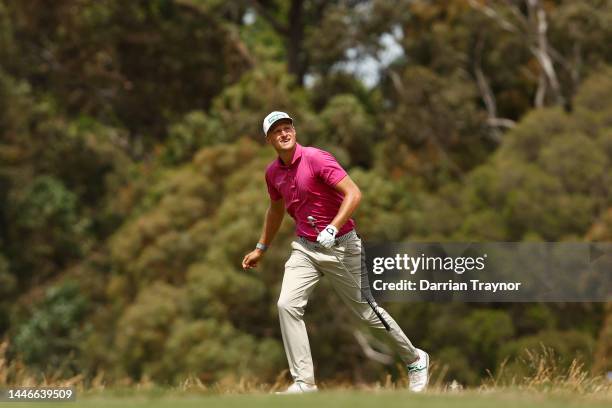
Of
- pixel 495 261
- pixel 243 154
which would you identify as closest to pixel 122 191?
pixel 243 154

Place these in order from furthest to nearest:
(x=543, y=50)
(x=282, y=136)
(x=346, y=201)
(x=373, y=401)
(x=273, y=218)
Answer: (x=543, y=50) → (x=273, y=218) → (x=282, y=136) → (x=346, y=201) → (x=373, y=401)

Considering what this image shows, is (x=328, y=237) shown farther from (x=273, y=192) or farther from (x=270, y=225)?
(x=270, y=225)

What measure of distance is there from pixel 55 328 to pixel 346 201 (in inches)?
1141

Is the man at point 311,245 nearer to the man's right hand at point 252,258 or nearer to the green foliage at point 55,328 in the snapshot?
the man's right hand at point 252,258

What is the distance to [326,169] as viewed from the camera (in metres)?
7.36

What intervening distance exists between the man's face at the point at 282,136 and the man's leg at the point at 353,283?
735mm

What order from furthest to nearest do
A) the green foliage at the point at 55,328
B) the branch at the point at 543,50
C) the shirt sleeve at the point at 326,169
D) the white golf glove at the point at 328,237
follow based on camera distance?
1. the branch at the point at 543,50
2. the green foliage at the point at 55,328
3. the shirt sleeve at the point at 326,169
4. the white golf glove at the point at 328,237

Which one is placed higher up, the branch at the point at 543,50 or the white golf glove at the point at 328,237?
the branch at the point at 543,50

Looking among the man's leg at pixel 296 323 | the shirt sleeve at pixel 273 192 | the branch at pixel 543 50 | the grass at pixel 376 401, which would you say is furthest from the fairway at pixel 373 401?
the branch at pixel 543 50

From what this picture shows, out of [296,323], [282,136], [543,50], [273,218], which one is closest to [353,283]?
[296,323]

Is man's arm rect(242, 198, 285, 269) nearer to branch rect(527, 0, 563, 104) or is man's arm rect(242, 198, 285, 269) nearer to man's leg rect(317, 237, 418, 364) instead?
man's leg rect(317, 237, 418, 364)

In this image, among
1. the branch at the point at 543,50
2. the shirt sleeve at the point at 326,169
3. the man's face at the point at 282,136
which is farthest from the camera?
the branch at the point at 543,50

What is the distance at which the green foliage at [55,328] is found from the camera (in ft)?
112

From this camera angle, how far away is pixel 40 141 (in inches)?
1451
